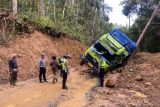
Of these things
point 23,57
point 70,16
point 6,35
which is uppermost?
point 70,16

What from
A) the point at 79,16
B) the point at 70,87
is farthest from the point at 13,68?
the point at 79,16

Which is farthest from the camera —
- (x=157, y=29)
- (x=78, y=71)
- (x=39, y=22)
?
(x=157, y=29)

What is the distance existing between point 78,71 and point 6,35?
5.15 metres

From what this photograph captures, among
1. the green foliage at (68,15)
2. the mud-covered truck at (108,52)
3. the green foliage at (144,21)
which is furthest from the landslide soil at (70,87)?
the green foliage at (144,21)

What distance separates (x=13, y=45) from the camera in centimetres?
2153

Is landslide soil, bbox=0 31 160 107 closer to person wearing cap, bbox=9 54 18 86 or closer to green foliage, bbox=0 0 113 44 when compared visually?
person wearing cap, bbox=9 54 18 86

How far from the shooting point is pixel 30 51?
2247 cm

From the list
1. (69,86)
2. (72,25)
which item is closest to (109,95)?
(69,86)

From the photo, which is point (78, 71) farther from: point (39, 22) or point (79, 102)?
point (79, 102)

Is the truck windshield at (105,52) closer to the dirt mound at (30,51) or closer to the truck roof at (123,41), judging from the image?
the truck roof at (123,41)

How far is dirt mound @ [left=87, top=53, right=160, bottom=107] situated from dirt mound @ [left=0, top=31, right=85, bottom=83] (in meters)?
4.89

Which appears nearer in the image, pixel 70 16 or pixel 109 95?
pixel 109 95

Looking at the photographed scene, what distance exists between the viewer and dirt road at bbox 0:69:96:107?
45.7ft

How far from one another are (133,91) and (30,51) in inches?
320
